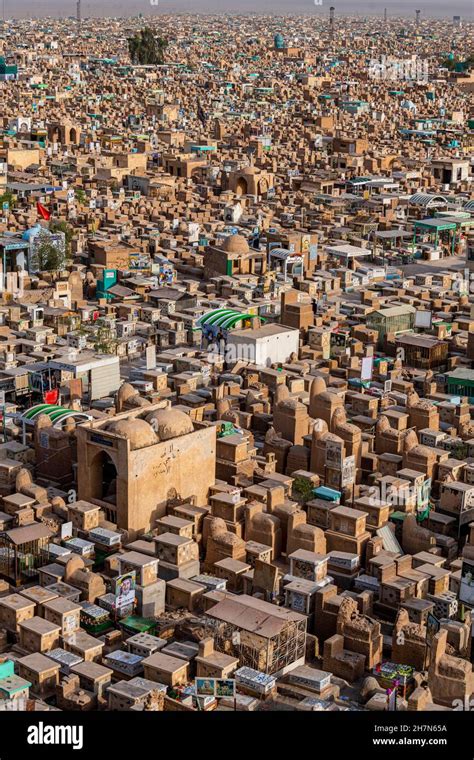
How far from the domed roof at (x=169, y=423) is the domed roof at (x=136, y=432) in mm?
174

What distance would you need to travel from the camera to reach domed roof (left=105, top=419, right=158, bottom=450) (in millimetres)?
13922

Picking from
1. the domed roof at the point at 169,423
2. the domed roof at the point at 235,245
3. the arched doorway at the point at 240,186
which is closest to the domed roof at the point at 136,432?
the domed roof at the point at 169,423

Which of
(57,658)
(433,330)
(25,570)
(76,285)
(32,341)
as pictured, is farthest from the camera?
(76,285)

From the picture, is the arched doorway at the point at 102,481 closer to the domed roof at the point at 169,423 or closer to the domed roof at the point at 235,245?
the domed roof at the point at 169,423

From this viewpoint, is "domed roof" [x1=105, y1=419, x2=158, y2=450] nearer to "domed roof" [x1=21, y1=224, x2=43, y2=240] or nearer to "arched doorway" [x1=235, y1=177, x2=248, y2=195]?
"domed roof" [x1=21, y1=224, x2=43, y2=240]

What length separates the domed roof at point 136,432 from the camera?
45.7 feet

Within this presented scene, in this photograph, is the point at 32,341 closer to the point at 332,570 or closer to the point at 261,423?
the point at 261,423

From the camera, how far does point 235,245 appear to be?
26953 millimetres

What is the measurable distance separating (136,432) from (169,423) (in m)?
0.57

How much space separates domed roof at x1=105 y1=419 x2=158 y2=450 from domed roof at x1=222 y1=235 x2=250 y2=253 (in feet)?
43.1

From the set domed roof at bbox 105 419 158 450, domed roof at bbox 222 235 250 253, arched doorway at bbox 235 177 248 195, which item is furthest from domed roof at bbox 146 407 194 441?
arched doorway at bbox 235 177 248 195

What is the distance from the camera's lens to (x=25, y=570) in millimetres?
13062
